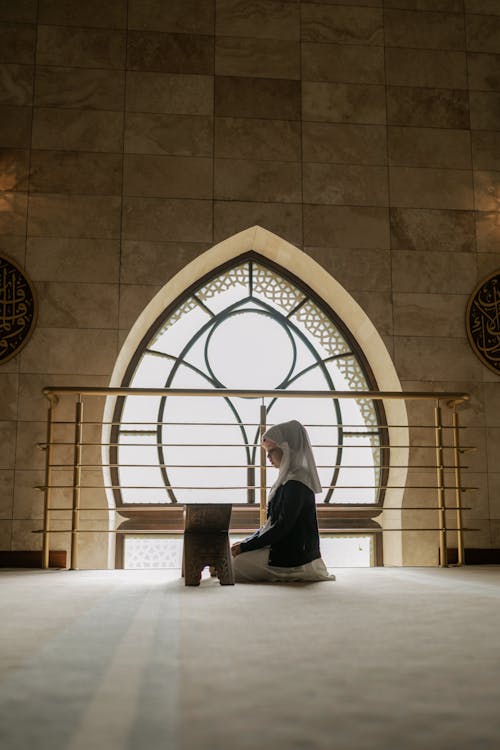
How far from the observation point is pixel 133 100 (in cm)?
645

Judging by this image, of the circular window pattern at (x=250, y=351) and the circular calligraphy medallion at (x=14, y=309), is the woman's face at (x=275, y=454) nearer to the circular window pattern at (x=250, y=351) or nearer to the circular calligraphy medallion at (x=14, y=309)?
the circular window pattern at (x=250, y=351)

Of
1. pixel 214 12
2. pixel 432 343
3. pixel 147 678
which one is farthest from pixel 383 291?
pixel 147 678

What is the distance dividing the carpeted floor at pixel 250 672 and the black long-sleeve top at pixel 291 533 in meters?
0.85

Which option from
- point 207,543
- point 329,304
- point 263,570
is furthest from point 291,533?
point 329,304

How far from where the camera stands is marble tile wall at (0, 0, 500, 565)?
6.16 metres

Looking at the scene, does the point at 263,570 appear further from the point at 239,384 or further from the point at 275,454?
the point at 239,384

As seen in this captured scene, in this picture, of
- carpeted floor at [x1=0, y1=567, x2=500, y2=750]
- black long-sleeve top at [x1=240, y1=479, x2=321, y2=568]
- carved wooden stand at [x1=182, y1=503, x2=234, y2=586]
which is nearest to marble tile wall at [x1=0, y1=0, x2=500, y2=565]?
black long-sleeve top at [x1=240, y1=479, x2=321, y2=568]

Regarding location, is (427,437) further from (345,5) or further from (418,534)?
(345,5)

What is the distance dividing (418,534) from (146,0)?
4.91 metres

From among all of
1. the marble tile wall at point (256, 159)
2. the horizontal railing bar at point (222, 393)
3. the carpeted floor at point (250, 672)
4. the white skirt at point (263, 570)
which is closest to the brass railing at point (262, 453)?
the horizontal railing bar at point (222, 393)

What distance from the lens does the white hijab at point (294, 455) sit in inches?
176

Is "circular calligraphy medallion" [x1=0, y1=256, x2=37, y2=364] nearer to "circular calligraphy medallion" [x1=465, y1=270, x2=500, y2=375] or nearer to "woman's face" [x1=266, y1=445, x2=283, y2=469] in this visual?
"woman's face" [x1=266, y1=445, x2=283, y2=469]

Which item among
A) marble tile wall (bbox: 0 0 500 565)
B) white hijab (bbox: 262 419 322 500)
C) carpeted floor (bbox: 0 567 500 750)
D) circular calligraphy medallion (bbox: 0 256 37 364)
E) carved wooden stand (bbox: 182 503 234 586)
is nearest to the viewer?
carpeted floor (bbox: 0 567 500 750)

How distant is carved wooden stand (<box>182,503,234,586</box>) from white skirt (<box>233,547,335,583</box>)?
25 centimetres
